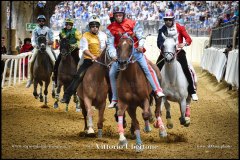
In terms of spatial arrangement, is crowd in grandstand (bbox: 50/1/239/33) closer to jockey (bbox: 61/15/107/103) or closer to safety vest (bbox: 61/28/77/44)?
safety vest (bbox: 61/28/77/44)

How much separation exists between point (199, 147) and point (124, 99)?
65.9 inches

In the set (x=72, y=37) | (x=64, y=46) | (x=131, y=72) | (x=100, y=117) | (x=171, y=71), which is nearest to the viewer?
(x=131, y=72)

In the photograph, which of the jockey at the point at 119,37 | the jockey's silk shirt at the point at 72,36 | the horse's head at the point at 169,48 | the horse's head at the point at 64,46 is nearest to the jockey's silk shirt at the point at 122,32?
the jockey at the point at 119,37

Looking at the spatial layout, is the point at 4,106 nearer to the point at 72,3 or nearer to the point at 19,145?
the point at 19,145

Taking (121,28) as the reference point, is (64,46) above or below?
below

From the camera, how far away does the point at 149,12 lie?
5594 cm

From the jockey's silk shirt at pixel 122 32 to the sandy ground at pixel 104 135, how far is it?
6.02ft

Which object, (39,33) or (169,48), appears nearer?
(169,48)

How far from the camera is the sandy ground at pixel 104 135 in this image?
1058cm

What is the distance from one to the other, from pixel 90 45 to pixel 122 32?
7.75 ft

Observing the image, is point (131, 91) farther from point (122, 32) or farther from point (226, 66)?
point (226, 66)

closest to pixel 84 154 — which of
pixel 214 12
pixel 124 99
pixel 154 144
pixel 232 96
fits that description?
pixel 124 99

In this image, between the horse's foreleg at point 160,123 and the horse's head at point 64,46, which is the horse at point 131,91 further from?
the horse's head at point 64,46

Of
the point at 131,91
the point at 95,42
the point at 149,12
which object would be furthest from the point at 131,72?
the point at 149,12
